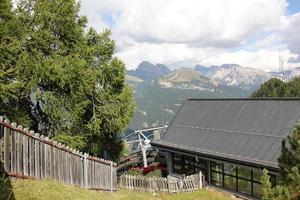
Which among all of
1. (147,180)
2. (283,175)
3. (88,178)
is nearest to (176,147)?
(147,180)

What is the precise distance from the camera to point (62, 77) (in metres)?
25.0

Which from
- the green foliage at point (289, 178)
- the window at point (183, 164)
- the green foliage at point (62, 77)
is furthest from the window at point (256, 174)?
the green foliage at point (289, 178)

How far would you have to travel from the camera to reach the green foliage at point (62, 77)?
986 inches

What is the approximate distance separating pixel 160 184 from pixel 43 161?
1480cm

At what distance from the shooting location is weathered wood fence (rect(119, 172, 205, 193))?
27859mm

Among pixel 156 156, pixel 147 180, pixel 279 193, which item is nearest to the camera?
pixel 279 193

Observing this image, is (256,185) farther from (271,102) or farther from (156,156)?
(156,156)

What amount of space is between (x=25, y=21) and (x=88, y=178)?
1274 centimetres

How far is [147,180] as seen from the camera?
28.1 m

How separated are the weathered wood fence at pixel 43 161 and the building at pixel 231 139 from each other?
914cm

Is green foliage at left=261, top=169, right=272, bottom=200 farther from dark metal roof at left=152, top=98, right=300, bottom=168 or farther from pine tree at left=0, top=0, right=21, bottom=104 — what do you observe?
pine tree at left=0, top=0, right=21, bottom=104

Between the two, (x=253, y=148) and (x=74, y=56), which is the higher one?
(x=74, y=56)

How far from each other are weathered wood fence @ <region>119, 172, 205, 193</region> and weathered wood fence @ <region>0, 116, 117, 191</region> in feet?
24.1

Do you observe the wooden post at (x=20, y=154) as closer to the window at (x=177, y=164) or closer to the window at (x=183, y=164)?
the window at (x=183, y=164)
